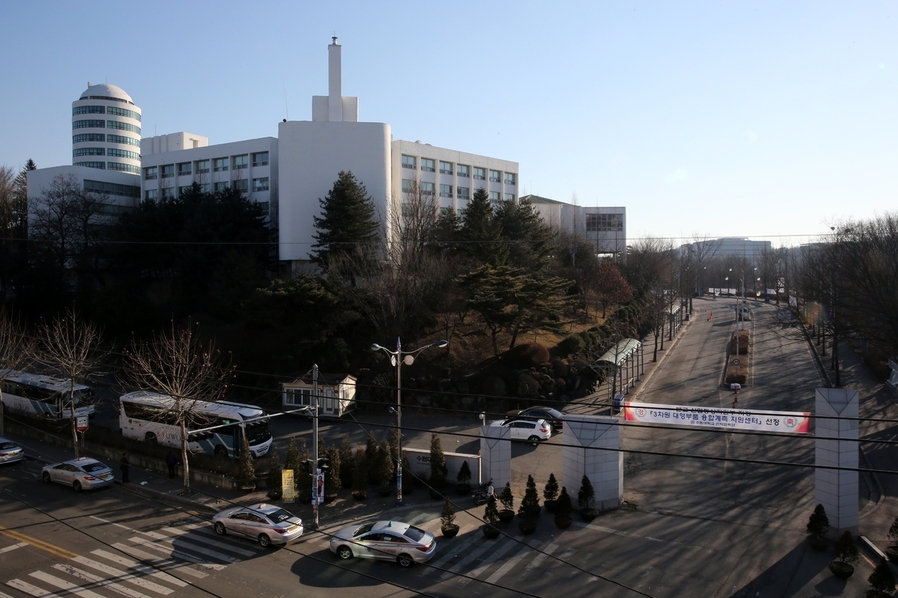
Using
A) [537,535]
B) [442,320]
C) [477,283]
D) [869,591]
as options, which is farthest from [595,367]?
[869,591]

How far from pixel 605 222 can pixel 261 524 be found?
6360cm

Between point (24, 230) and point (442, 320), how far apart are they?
39229 mm

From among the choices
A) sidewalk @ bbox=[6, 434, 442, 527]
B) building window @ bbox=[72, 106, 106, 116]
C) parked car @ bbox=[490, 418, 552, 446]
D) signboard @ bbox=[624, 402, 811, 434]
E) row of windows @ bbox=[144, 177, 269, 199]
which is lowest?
sidewalk @ bbox=[6, 434, 442, 527]

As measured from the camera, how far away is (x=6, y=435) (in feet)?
91.7

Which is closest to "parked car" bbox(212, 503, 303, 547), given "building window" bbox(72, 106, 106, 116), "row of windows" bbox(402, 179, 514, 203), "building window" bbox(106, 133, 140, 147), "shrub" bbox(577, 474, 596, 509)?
"shrub" bbox(577, 474, 596, 509)

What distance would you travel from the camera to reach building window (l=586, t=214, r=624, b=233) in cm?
7369

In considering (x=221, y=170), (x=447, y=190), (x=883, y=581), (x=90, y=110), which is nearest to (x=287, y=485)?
(x=883, y=581)

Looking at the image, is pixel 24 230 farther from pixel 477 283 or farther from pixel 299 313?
pixel 477 283

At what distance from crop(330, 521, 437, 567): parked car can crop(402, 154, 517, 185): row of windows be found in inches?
1610

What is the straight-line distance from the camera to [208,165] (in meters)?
54.7

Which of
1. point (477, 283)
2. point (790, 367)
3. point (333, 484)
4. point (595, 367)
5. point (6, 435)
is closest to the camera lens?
point (333, 484)

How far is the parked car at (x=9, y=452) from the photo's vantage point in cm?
2302

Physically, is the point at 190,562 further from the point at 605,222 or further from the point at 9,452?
the point at 605,222

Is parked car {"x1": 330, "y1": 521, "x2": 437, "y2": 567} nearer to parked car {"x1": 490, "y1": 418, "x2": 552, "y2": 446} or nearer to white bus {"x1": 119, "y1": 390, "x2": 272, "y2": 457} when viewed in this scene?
white bus {"x1": 119, "y1": 390, "x2": 272, "y2": 457}
